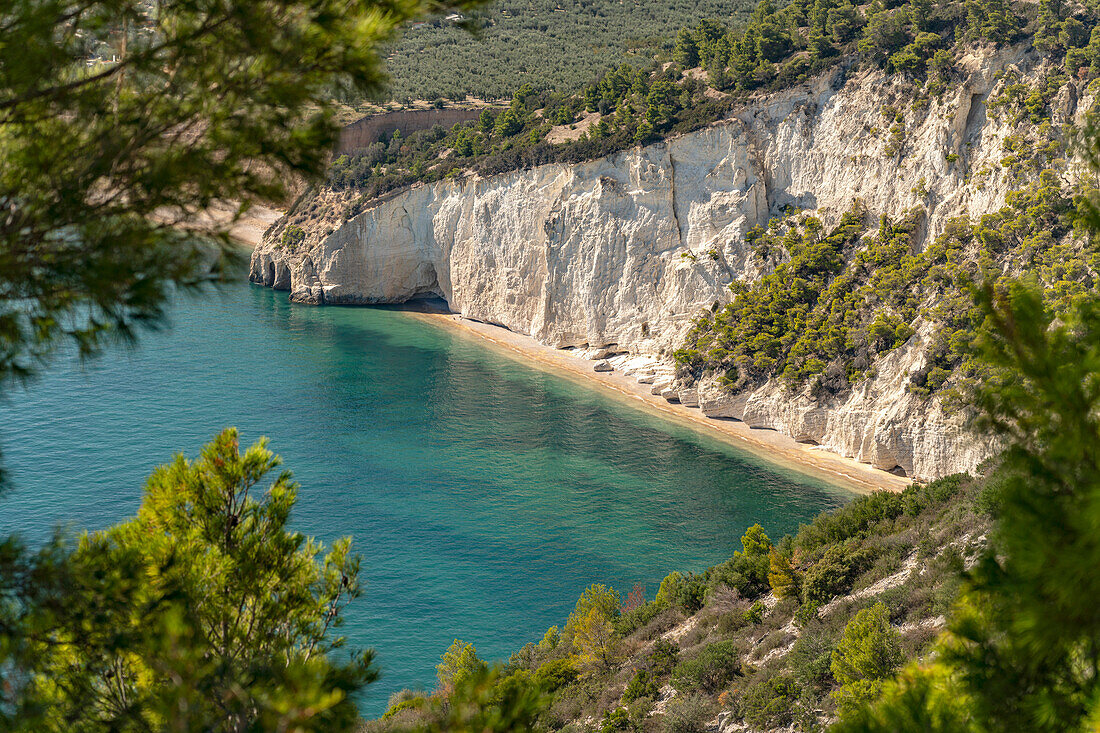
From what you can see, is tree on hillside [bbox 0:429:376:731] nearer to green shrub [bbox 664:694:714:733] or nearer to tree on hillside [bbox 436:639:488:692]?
green shrub [bbox 664:694:714:733]

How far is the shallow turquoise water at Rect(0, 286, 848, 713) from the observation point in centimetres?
2614

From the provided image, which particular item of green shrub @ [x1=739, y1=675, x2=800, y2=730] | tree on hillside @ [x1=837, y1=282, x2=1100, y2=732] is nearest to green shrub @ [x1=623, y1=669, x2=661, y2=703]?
green shrub @ [x1=739, y1=675, x2=800, y2=730]

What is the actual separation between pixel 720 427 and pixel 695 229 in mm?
12614

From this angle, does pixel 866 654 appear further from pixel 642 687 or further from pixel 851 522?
pixel 851 522

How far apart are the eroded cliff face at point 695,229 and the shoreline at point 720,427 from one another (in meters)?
0.59

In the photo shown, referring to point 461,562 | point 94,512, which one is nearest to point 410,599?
point 461,562

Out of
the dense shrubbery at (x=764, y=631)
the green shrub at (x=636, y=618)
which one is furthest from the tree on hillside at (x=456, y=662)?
the green shrub at (x=636, y=618)

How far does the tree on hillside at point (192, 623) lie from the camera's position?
13.6 ft

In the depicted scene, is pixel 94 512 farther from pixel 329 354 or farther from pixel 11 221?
pixel 11 221

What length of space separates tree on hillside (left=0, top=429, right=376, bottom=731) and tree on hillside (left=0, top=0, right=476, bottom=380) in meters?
1.54

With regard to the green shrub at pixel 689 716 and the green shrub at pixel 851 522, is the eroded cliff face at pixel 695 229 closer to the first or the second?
the green shrub at pixel 851 522

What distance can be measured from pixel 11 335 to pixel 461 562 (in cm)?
2378

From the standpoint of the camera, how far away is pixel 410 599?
1003 inches

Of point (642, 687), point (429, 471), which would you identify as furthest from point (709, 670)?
point (429, 471)
